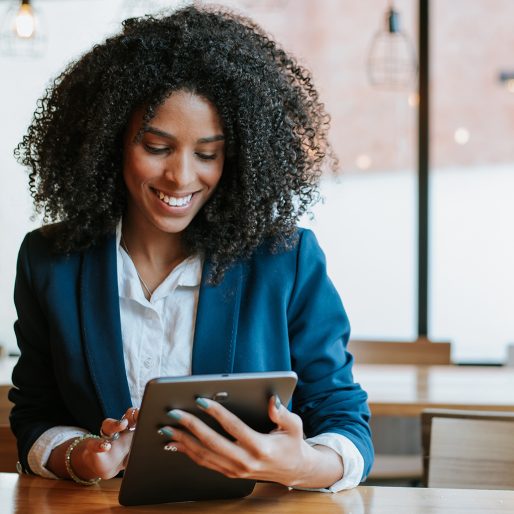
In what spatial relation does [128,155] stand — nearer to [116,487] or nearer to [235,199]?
[235,199]

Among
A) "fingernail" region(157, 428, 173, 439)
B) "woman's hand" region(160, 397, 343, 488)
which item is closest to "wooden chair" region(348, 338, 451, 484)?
"woman's hand" region(160, 397, 343, 488)

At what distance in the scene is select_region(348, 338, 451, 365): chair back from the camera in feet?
12.4

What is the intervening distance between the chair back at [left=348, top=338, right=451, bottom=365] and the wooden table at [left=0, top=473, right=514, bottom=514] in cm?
224

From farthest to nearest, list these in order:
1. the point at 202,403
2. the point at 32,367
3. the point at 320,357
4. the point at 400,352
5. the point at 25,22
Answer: the point at 25,22 → the point at 400,352 → the point at 32,367 → the point at 320,357 → the point at 202,403

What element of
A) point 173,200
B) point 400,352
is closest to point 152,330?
point 173,200

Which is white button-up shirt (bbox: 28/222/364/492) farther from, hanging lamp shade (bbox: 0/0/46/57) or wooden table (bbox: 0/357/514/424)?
hanging lamp shade (bbox: 0/0/46/57)

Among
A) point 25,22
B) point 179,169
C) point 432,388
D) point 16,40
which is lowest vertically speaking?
point 432,388

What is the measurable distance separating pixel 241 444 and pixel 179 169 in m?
0.54

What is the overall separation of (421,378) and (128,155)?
197 centimetres

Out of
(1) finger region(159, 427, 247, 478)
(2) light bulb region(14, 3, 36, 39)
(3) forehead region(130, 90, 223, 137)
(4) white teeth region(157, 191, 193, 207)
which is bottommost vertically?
(1) finger region(159, 427, 247, 478)

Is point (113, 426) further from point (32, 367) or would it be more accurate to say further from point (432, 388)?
point (432, 388)

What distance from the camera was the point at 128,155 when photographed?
1.73m

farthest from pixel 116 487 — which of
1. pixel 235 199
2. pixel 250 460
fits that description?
pixel 235 199

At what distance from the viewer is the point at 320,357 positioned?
170 cm
